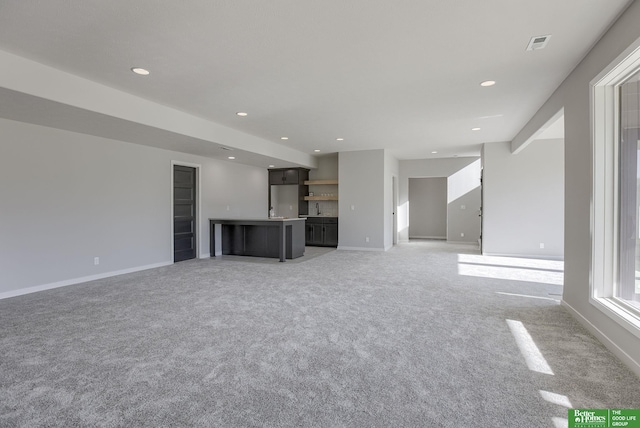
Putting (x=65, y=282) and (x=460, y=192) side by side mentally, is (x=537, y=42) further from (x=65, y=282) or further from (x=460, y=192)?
(x=460, y=192)

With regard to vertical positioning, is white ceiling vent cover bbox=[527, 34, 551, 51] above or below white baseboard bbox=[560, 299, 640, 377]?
above

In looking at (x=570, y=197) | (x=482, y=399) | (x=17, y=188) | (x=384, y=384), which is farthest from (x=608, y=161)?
(x=17, y=188)

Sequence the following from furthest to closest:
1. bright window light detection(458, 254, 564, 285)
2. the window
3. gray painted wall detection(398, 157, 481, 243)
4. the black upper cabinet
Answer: gray painted wall detection(398, 157, 481, 243)
the black upper cabinet
bright window light detection(458, 254, 564, 285)
the window

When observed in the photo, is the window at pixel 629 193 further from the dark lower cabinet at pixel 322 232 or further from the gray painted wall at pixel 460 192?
the gray painted wall at pixel 460 192

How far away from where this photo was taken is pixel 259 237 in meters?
7.43

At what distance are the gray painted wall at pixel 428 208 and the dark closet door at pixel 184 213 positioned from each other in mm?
7349

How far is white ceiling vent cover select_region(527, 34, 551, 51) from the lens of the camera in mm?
2791

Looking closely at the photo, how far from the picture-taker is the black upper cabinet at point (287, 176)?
31.2ft

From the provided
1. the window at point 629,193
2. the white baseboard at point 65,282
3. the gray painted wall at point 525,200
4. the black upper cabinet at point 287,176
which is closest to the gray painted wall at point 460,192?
the gray painted wall at point 525,200

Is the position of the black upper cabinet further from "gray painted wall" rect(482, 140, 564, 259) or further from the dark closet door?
"gray painted wall" rect(482, 140, 564, 259)

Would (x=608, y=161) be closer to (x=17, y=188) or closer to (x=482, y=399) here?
(x=482, y=399)

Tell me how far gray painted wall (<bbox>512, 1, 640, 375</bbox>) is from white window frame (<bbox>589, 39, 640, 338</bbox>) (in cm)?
8

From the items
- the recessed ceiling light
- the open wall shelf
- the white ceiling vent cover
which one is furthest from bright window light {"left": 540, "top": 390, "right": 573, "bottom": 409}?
the open wall shelf

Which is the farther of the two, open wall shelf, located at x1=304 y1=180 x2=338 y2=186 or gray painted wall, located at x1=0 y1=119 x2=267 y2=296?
open wall shelf, located at x1=304 y1=180 x2=338 y2=186
